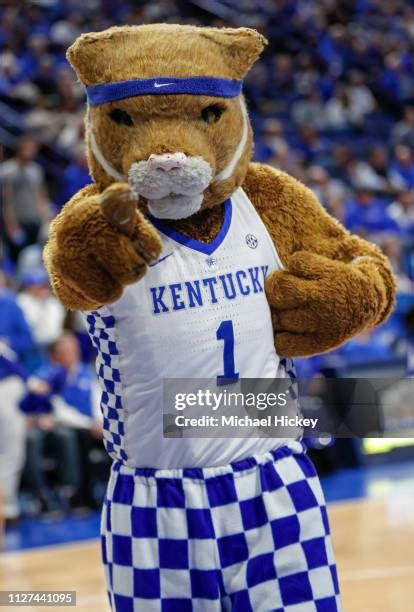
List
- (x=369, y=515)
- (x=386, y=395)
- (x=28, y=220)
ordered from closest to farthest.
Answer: (x=386, y=395), (x=369, y=515), (x=28, y=220)

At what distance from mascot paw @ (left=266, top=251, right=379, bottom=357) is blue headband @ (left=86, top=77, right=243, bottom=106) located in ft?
1.33

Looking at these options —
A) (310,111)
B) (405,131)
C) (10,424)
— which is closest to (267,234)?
(10,424)

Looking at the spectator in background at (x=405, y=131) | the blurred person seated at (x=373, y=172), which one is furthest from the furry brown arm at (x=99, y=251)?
the spectator in background at (x=405, y=131)

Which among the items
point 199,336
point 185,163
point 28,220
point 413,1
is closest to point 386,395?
point 199,336

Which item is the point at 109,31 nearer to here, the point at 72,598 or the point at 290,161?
the point at 72,598

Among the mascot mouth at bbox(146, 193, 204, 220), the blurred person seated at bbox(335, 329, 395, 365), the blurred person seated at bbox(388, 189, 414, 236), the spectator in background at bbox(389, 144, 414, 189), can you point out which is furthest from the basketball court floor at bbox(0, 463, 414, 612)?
the spectator in background at bbox(389, 144, 414, 189)

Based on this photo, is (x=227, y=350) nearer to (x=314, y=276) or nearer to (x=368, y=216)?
(x=314, y=276)

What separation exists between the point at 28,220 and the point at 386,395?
5886 mm

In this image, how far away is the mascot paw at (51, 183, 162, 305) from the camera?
2076 mm

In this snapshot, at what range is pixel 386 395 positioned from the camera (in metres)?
3.18

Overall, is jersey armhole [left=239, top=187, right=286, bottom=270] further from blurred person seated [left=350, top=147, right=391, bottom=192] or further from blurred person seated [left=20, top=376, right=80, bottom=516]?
blurred person seated [left=350, top=147, right=391, bottom=192]

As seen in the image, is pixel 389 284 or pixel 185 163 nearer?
pixel 185 163

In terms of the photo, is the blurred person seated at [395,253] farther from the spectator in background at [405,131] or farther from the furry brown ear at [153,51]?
the furry brown ear at [153,51]

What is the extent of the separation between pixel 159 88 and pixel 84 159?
17.8 feet
